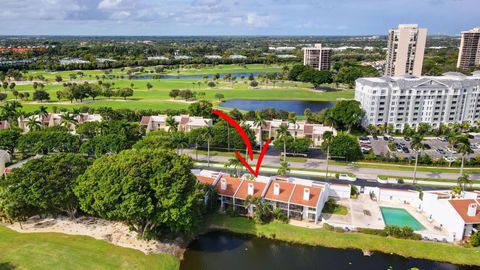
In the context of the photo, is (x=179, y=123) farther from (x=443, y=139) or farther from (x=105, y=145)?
(x=443, y=139)

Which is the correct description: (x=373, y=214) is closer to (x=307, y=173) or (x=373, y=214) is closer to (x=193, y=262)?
(x=307, y=173)

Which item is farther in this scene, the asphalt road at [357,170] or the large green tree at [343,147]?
the large green tree at [343,147]

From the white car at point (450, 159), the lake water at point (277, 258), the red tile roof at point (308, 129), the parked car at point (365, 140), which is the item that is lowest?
the lake water at point (277, 258)

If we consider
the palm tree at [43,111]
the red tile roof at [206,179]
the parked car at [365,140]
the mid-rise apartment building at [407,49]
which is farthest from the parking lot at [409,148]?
the palm tree at [43,111]

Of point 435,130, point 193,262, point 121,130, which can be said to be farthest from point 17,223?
point 435,130

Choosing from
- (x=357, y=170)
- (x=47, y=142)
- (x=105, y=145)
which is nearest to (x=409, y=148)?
(x=357, y=170)

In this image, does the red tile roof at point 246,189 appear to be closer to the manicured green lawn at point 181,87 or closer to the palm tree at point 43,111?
the palm tree at point 43,111
